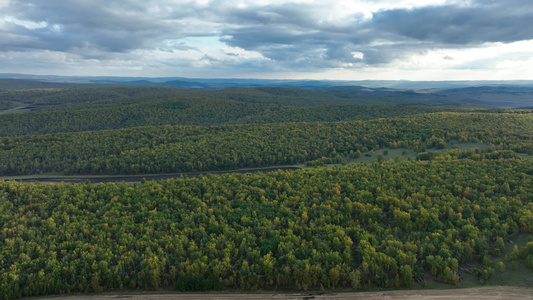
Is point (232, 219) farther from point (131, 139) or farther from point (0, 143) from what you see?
point (0, 143)

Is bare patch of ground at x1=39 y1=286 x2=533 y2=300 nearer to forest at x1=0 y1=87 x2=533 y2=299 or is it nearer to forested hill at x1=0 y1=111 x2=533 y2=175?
forest at x1=0 y1=87 x2=533 y2=299

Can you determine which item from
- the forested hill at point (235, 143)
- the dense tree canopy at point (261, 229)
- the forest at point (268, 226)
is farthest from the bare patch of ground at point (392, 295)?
the forested hill at point (235, 143)

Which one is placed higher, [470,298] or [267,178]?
[267,178]

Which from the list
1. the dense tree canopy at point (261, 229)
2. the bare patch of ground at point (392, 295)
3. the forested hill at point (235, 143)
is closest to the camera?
the bare patch of ground at point (392, 295)

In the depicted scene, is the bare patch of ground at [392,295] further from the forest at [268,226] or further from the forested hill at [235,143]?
the forested hill at [235,143]

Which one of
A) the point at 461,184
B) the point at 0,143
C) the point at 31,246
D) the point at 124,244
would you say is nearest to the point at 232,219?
the point at 124,244

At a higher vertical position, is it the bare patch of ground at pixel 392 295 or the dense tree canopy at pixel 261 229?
the dense tree canopy at pixel 261 229

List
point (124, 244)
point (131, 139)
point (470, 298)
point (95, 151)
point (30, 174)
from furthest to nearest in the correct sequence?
point (131, 139)
point (95, 151)
point (30, 174)
point (124, 244)
point (470, 298)

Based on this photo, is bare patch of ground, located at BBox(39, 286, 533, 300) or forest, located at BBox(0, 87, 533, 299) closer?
bare patch of ground, located at BBox(39, 286, 533, 300)

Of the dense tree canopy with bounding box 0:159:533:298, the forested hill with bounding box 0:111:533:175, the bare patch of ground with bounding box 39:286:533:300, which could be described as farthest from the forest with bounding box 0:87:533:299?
the forested hill with bounding box 0:111:533:175
